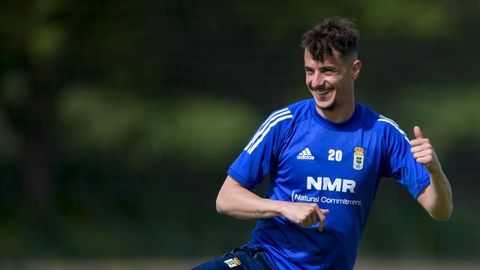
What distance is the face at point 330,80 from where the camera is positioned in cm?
496

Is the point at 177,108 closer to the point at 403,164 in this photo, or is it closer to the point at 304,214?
the point at 403,164

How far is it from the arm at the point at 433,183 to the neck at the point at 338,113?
46cm

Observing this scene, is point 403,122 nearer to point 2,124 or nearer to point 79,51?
point 79,51

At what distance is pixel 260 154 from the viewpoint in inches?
197

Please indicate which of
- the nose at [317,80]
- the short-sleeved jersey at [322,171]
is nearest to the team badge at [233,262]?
the short-sleeved jersey at [322,171]

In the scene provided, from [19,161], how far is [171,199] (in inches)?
73.2

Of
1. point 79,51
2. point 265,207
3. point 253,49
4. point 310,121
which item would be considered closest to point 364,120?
point 310,121

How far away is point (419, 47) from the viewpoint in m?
11.4

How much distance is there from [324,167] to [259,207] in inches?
17.1

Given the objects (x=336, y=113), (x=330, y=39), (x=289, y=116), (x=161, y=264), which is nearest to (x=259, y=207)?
(x=289, y=116)

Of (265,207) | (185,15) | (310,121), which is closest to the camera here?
(265,207)

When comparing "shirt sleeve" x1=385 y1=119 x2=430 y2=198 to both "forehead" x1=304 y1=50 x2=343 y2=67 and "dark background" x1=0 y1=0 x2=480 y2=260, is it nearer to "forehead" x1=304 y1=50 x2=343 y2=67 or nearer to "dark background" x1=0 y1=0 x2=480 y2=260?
"forehead" x1=304 y1=50 x2=343 y2=67

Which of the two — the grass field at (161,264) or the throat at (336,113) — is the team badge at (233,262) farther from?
the grass field at (161,264)

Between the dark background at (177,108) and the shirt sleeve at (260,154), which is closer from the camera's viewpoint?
the shirt sleeve at (260,154)
